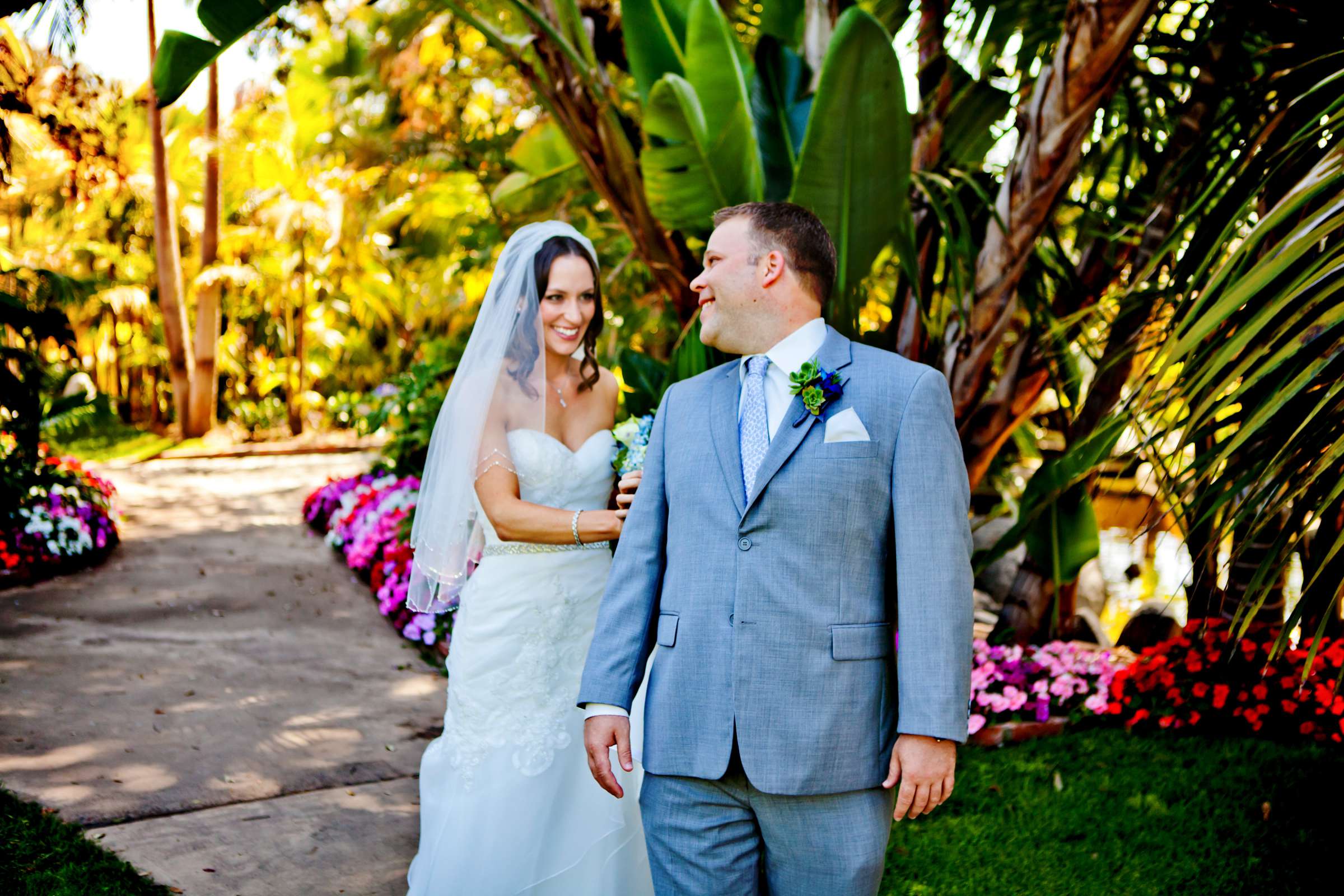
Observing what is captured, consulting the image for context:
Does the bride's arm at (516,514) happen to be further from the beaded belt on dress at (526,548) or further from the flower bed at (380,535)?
the flower bed at (380,535)

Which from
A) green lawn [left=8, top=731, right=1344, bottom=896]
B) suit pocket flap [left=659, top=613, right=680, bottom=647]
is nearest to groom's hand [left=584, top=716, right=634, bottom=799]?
suit pocket flap [left=659, top=613, right=680, bottom=647]

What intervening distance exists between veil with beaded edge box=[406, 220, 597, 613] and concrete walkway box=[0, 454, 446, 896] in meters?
1.17

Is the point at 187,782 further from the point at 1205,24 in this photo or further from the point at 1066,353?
the point at 1205,24

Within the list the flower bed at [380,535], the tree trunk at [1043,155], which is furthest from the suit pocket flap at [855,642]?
the flower bed at [380,535]

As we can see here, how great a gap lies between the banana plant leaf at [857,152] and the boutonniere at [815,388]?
1.60 metres

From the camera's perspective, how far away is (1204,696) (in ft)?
16.0

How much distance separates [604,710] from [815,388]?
2.68ft

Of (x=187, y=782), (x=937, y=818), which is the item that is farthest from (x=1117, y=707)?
(x=187, y=782)

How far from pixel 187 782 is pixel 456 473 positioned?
1.92m

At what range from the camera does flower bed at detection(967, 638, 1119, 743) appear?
4883 millimetres

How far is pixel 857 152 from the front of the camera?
3.56 metres

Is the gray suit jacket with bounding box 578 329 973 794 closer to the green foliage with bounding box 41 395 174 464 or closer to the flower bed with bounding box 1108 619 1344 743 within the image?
the flower bed with bounding box 1108 619 1344 743

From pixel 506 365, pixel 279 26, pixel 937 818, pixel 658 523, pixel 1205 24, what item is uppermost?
pixel 279 26

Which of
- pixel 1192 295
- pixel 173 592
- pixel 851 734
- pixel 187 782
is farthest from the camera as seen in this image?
pixel 173 592
